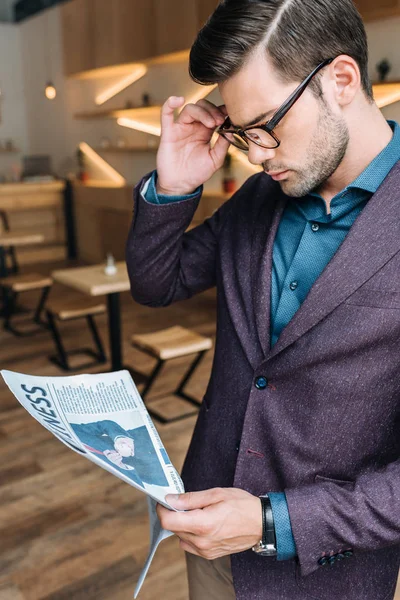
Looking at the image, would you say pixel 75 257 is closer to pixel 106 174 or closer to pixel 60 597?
pixel 106 174

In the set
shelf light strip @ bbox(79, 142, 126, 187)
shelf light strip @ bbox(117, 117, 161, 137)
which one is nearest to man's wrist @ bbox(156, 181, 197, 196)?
shelf light strip @ bbox(117, 117, 161, 137)

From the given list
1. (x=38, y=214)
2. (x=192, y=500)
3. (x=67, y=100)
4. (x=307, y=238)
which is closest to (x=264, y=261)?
(x=307, y=238)

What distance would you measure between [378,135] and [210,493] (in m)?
0.63

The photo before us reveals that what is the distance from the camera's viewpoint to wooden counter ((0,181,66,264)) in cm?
730

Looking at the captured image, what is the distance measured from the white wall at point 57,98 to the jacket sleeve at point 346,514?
15.5 ft

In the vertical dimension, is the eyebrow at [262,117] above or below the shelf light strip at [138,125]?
above

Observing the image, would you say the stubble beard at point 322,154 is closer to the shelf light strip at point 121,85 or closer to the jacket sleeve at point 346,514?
the jacket sleeve at point 346,514

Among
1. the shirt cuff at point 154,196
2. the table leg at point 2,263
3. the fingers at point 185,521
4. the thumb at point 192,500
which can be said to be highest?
the shirt cuff at point 154,196

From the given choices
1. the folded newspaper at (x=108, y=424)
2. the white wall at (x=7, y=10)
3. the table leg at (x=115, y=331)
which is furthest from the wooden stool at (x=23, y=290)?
the white wall at (x=7, y=10)

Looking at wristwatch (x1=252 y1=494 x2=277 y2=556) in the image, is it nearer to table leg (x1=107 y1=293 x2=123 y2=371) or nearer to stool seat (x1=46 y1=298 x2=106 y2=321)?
table leg (x1=107 y1=293 x2=123 y2=371)

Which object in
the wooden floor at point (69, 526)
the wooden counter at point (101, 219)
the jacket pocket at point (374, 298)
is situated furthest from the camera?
the wooden counter at point (101, 219)

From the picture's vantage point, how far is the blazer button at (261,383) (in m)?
0.92

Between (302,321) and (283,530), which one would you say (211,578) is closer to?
(283,530)

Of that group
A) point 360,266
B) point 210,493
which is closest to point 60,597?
point 210,493
